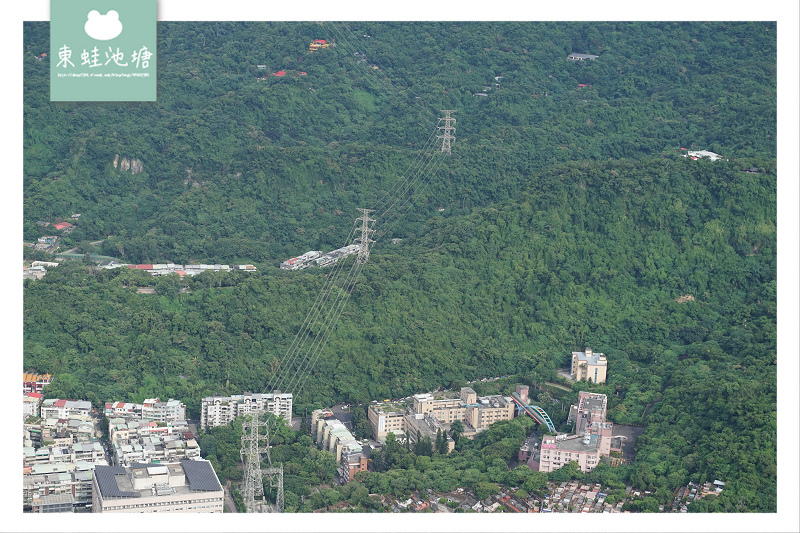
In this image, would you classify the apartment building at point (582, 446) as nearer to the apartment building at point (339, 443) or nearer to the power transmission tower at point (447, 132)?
the apartment building at point (339, 443)

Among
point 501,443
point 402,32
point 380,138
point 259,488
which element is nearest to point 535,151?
point 380,138

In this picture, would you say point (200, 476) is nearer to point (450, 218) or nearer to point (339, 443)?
point (339, 443)

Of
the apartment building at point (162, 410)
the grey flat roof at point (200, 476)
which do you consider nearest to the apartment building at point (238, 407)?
the apartment building at point (162, 410)

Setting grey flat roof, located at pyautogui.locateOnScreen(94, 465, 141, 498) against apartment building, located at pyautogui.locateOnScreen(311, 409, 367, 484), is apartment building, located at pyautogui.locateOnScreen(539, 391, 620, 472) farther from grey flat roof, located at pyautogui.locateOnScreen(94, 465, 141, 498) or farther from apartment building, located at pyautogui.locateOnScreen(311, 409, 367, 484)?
grey flat roof, located at pyautogui.locateOnScreen(94, 465, 141, 498)

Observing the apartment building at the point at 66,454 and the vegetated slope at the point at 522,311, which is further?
the vegetated slope at the point at 522,311

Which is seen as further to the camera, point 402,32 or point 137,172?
point 402,32

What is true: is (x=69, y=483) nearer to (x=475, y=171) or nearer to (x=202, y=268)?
(x=202, y=268)
